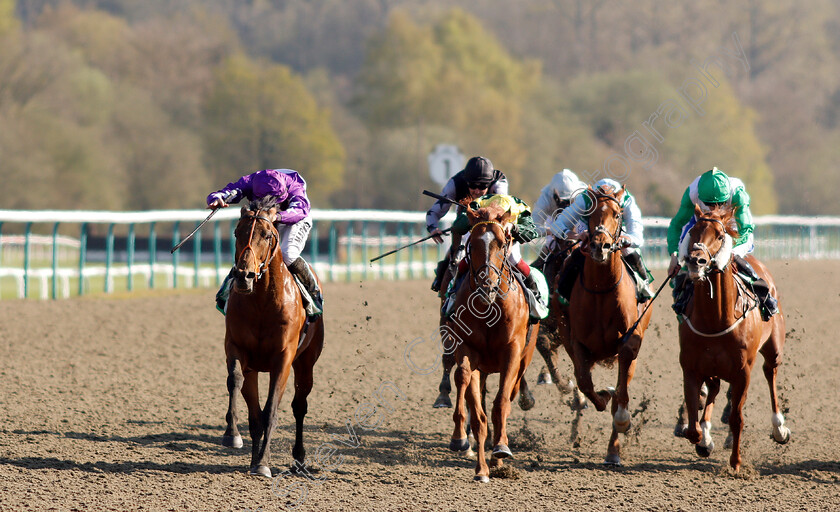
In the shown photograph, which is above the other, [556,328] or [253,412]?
[556,328]

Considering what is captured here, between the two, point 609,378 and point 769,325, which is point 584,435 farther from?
point 609,378

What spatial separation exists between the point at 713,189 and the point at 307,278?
8.13 feet

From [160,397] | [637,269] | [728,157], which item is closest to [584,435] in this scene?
[637,269]

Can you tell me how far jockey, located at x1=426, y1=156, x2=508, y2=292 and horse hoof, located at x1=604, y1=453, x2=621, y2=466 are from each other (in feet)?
5.10

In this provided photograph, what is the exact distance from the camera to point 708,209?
6078 millimetres

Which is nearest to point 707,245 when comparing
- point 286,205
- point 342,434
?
point 286,205

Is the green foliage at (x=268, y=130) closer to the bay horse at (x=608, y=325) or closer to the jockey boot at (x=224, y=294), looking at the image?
the bay horse at (x=608, y=325)

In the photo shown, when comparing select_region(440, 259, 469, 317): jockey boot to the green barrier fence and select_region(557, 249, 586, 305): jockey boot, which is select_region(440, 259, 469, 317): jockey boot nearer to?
select_region(557, 249, 586, 305): jockey boot

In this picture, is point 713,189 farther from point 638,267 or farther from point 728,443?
point 728,443

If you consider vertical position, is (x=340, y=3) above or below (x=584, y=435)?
above

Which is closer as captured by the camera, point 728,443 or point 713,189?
point 713,189

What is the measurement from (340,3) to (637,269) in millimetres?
50188

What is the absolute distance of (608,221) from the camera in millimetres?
6109

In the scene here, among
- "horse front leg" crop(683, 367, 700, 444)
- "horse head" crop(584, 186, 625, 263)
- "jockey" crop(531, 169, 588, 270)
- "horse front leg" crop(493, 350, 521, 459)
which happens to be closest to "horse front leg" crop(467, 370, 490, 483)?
"horse front leg" crop(493, 350, 521, 459)
